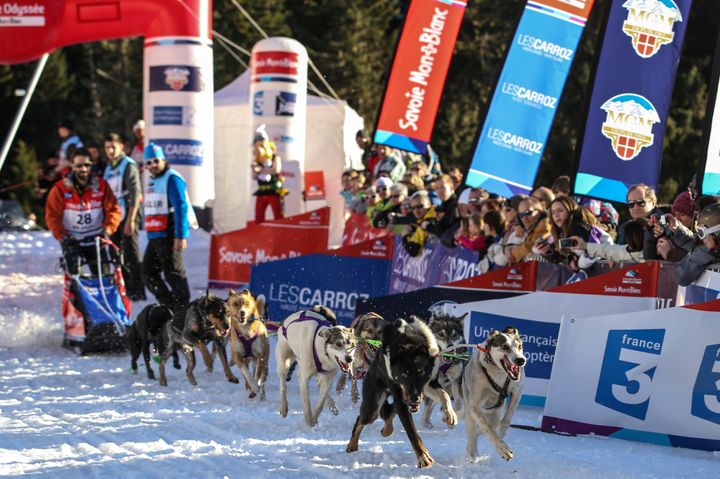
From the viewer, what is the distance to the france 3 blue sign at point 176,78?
51.4ft

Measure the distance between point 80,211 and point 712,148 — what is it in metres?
5.86

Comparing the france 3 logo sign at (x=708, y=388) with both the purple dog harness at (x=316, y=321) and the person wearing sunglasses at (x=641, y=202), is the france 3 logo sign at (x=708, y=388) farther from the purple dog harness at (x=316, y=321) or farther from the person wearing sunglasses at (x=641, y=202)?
the purple dog harness at (x=316, y=321)

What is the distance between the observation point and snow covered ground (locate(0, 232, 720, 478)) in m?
5.65

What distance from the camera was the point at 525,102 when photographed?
445 inches

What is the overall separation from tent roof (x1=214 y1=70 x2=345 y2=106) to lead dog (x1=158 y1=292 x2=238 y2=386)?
38.4 feet

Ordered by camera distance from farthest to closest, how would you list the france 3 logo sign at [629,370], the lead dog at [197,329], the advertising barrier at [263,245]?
the advertising barrier at [263,245], the lead dog at [197,329], the france 3 logo sign at [629,370]

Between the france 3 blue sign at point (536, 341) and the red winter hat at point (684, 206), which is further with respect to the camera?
the red winter hat at point (684, 206)

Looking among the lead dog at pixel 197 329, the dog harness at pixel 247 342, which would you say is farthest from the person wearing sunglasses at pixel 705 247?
the lead dog at pixel 197 329

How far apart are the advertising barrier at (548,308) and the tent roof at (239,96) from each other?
42.0 feet

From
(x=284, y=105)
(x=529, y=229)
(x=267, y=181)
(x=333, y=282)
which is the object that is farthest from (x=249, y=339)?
(x=284, y=105)

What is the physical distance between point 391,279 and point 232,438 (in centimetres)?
436

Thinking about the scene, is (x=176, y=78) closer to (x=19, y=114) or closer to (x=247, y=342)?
(x=19, y=114)

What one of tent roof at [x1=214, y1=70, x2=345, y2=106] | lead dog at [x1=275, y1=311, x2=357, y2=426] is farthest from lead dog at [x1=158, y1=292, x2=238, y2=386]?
tent roof at [x1=214, y1=70, x2=345, y2=106]

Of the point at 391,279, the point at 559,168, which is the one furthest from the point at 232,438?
the point at 559,168
